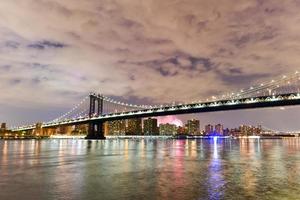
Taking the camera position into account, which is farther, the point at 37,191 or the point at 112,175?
the point at 112,175

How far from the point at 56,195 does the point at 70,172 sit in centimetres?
798

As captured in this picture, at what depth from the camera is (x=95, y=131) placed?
361 feet

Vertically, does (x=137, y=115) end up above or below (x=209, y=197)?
above

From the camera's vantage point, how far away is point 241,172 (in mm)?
21953

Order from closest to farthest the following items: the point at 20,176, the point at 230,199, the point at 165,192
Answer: the point at 230,199, the point at 165,192, the point at 20,176

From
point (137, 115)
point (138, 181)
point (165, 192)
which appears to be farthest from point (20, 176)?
point (137, 115)

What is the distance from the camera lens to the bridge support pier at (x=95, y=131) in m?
107

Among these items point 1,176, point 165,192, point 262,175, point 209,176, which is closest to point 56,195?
point 165,192

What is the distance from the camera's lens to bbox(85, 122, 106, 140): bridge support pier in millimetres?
107131

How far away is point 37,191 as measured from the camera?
49.5 feet

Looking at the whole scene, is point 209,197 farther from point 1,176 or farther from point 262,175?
point 1,176

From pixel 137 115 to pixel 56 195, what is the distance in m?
79.1

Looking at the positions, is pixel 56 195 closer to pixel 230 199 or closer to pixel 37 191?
pixel 37 191

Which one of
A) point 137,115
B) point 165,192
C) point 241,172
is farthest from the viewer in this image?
point 137,115
